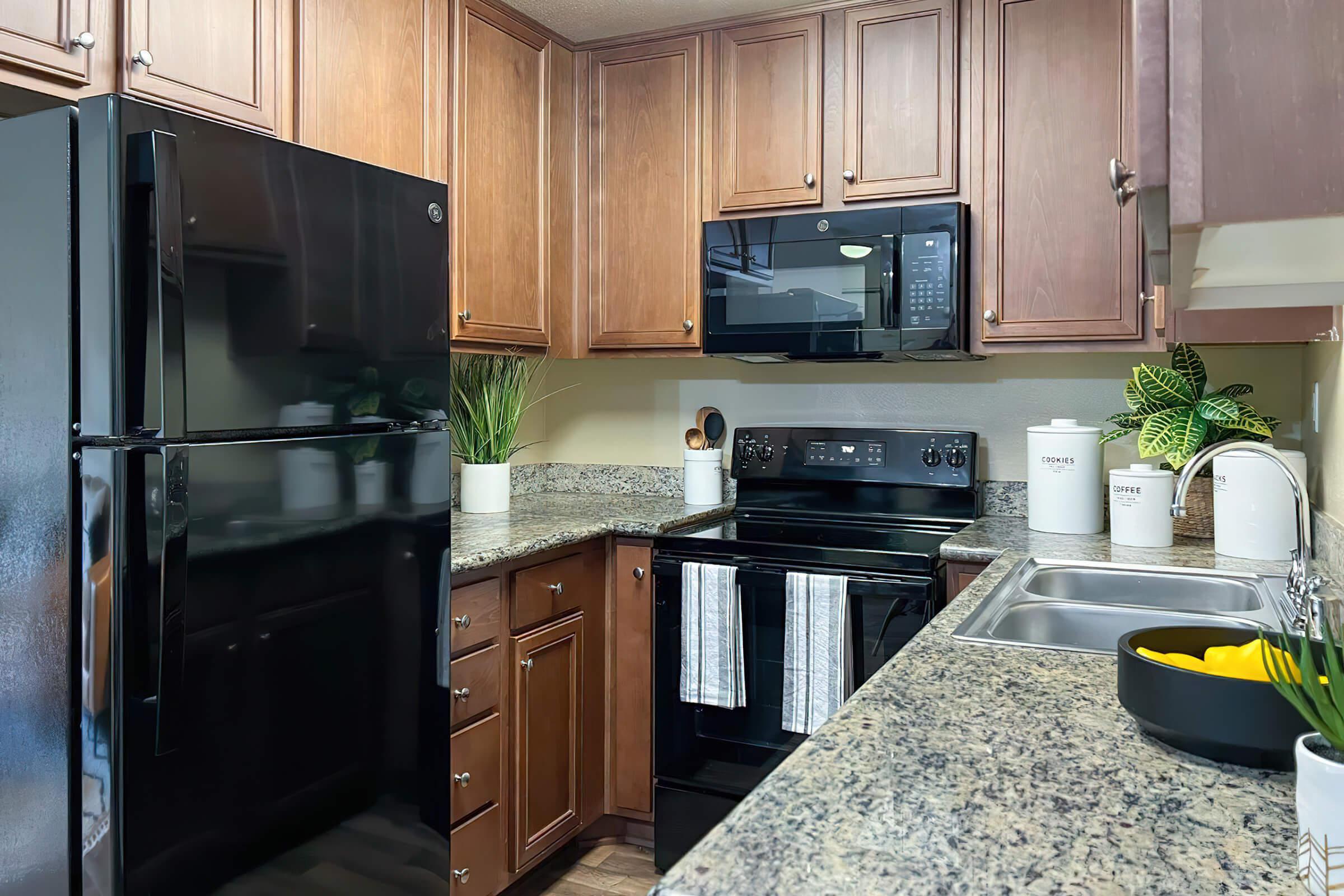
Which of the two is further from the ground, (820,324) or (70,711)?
(820,324)

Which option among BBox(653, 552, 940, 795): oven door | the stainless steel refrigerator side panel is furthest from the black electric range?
the stainless steel refrigerator side panel

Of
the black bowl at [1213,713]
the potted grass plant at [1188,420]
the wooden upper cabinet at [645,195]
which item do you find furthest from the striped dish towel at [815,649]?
the black bowl at [1213,713]

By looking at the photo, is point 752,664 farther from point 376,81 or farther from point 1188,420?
point 376,81

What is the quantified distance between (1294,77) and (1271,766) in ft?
1.97

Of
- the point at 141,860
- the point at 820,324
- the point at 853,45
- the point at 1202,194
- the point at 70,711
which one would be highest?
the point at 853,45

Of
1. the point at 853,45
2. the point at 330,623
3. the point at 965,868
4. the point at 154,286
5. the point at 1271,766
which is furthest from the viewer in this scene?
the point at 853,45

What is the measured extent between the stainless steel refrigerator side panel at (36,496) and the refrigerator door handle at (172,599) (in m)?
0.12

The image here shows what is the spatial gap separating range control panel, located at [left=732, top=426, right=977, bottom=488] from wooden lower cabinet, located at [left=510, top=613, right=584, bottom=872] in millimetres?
780

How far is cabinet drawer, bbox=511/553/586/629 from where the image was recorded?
2.26 m

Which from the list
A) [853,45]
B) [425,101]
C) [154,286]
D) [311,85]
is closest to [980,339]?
[853,45]

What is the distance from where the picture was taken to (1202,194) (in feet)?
1.74

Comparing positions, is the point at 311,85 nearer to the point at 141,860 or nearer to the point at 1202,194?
the point at 141,860

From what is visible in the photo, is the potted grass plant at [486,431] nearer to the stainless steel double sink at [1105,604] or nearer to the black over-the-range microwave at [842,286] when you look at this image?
the black over-the-range microwave at [842,286]

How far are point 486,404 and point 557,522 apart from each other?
1.34 feet
